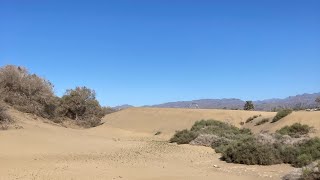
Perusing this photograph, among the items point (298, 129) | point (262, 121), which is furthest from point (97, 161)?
point (262, 121)

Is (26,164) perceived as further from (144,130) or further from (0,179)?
(144,130)

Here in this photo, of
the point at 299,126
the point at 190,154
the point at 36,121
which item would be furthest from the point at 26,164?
the point at 299,126

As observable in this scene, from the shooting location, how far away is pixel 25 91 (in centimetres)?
3052

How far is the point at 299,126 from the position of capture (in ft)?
87.1

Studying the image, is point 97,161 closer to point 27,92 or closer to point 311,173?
point 311,173

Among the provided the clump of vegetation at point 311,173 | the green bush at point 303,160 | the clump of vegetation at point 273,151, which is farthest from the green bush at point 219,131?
the clump of vegetation at point 311,173

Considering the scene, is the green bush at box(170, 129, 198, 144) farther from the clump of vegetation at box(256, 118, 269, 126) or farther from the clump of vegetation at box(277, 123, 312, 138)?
the clump of vegetation at box(256, 118, 269, 126)

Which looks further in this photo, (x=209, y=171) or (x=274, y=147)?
(x=274, y=147)

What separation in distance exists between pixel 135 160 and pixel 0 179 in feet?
18.7

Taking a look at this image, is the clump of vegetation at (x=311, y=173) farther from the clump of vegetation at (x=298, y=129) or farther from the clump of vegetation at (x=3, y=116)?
the clump of vegetation at (x=3, y=116)

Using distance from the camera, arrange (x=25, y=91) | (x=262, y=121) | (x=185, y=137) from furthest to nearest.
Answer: (x=262, y=121) < (x=25, y=91) < (x=185, y=137)

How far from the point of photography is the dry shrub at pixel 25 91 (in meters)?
29.3

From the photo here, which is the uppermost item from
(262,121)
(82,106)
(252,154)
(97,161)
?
(82,106)

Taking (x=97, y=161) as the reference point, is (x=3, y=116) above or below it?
above
